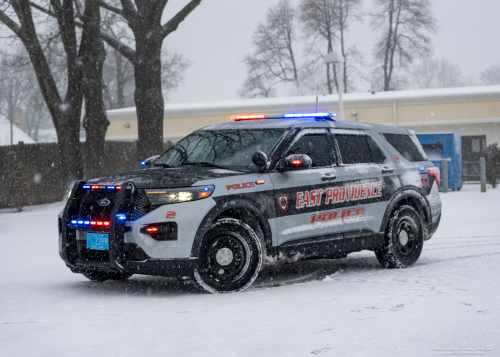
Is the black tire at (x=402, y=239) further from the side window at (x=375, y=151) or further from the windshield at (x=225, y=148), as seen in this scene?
the windshield at (x=225, y=148)

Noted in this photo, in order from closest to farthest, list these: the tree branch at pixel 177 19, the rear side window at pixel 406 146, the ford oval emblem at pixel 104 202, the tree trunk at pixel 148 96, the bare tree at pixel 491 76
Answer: the ford oval emblem at pixel 104 202 < the rear side window at pixel 406 146 < the tree trunk at pixel 148 96 < the tree branch at pixel 177 19 < the bare tree at pixel 491 76

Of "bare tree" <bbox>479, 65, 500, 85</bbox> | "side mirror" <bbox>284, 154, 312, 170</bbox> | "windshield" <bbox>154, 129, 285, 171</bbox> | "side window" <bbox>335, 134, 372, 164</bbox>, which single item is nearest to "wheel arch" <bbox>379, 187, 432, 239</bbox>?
"side window" <bbox>335, 134, 372, 164</bbox>

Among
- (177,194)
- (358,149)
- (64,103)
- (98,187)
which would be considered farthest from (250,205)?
(64,103)

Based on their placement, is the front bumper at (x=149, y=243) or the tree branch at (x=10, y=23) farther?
the tree branch at (x=10, y=23)

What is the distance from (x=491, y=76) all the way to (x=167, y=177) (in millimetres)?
90320

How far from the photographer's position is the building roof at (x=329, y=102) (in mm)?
35844

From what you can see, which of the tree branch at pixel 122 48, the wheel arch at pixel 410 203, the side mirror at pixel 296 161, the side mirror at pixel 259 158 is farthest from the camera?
the tree branch at pixel 122 48

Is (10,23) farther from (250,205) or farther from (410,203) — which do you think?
(250,205)

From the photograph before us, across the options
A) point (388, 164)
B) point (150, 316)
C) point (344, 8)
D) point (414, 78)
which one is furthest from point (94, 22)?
point (414, 78)

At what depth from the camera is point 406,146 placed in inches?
383

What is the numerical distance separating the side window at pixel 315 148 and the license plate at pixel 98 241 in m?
2.27

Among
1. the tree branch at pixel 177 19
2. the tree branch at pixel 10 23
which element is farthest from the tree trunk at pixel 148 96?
the tree branch at pixel 10 23

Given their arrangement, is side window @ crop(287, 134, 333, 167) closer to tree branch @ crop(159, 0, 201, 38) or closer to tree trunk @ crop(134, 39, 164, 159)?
tree trunk @ crop(134, 39, 164, 159)

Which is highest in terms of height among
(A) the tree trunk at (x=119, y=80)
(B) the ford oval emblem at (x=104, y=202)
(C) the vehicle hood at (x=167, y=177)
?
(A) the tree trunk at (x=119, y=80)
